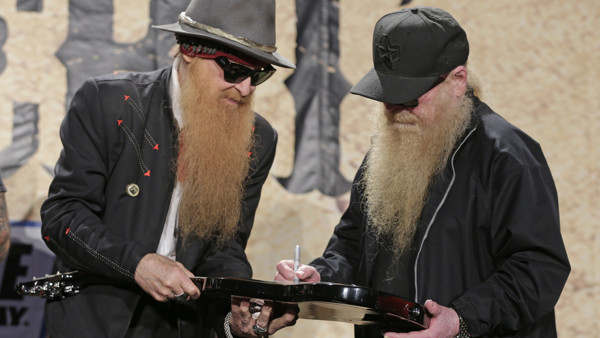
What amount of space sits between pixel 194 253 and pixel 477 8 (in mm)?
2494

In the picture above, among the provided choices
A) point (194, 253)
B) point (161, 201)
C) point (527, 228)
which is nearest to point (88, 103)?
point (161, 201)

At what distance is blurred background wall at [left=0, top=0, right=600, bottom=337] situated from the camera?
424 cm

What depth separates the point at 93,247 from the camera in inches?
107

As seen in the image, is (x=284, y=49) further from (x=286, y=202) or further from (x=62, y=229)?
(x=62, y=229)

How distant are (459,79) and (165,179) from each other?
3.70ft

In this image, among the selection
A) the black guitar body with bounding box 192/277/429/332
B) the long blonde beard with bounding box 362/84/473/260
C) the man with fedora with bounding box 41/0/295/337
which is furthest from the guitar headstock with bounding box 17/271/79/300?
the long blonde beard with bounding box 362/84/473/260

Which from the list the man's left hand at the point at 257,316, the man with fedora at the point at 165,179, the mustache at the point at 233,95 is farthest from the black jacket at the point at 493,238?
the mustache at the point at 233,95

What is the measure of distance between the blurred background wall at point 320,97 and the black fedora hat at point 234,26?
54.5 inches

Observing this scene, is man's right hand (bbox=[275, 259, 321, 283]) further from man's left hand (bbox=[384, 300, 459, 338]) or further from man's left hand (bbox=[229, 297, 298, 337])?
man's left hand (bbox=[384, 300, 459, 338])

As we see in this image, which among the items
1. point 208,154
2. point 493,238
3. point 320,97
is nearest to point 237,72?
point 208,154

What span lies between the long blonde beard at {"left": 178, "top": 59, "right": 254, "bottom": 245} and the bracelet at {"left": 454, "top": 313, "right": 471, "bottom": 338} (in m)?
1.09

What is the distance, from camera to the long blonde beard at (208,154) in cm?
304

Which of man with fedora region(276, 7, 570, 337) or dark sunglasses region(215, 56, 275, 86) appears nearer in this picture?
man with fedora region(276, 7, 570, 337)

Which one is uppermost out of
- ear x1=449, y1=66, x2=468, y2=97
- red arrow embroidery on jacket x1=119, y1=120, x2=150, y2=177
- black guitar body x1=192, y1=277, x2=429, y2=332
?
ear x1=449, y1=66, x2=468, y2=97
